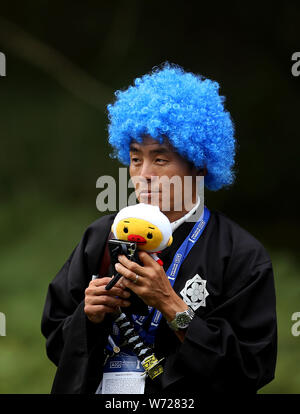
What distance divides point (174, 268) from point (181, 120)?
529 mm

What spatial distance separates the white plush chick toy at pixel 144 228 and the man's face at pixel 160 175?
0.64ft

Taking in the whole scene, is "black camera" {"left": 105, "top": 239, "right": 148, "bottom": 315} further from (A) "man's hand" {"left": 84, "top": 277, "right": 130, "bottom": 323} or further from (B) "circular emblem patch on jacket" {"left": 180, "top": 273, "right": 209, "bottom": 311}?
(B) "circular emblem patch on jacket" {"left": 180, "top": 273, "right": 209, "bottom": 311}

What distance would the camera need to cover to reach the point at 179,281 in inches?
82.9

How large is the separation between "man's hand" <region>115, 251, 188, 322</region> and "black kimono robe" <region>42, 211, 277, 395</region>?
0.31 ft

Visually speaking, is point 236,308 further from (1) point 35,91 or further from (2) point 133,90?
(1) point 35,91

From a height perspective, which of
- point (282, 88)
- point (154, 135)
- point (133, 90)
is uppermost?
point (282, 88)

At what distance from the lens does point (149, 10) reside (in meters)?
5.79

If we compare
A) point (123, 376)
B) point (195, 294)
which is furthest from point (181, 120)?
point (123, 376)

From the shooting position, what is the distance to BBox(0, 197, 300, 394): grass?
425 cm

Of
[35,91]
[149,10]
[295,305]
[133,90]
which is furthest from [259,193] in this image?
[133,90]

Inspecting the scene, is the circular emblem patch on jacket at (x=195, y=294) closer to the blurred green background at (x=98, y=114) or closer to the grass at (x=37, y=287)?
the grass at (x=37, y=287)

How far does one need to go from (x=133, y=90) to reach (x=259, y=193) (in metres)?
3.38

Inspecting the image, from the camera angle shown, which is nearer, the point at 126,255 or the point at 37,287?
the point at 126,255

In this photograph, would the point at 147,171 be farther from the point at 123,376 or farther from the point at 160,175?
the point at 123,376
